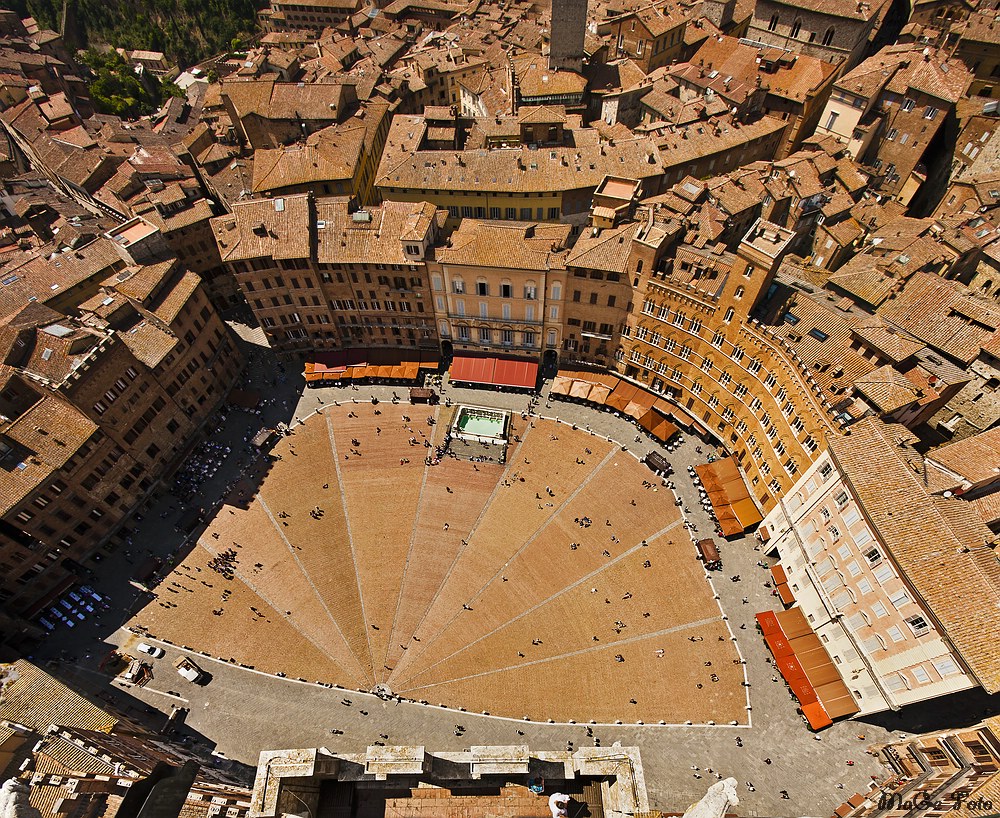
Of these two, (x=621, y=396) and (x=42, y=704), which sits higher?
(x=621, y=396)

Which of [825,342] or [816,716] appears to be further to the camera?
[825,342]

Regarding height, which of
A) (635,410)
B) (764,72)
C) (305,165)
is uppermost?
(764,72)

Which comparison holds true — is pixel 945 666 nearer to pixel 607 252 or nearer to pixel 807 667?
pixel 807 667

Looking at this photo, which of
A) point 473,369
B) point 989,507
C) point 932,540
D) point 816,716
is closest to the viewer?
point 932,540

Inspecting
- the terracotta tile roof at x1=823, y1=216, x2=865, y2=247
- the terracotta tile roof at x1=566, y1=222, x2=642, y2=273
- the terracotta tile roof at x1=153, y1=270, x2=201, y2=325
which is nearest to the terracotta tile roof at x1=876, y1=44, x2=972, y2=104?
the terracotta tile roof at x1=823, y1=216, x2=865, y2=247

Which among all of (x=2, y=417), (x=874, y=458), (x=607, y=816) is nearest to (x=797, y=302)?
(x=874, y=458)

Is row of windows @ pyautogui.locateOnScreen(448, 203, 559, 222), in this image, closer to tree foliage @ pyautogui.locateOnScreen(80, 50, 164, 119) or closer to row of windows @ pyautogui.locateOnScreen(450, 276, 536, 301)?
row of windows @ pyautogui.locateOnScreen(450, 276, 536, 301)

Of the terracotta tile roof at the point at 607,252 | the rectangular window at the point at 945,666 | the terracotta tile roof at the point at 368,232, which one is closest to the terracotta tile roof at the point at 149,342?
the terracotta tile roof at the point at 368,232

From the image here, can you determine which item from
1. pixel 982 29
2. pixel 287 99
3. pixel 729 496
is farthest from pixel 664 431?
pixel 287 99
